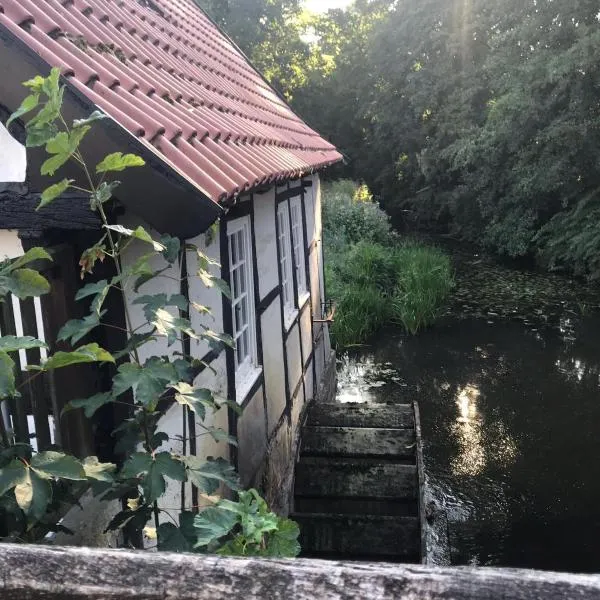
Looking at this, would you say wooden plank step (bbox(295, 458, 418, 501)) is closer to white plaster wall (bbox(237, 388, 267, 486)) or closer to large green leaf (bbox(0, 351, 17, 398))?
white plaster wall (bbox(237, 388, 267, 486))

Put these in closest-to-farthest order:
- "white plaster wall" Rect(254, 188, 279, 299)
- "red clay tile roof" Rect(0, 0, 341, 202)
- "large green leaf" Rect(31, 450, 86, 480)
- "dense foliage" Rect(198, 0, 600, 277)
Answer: "large green leaf" Rect(31, 450, 86, 480), "red clay tile roof" Rect(0, 0, 341, 202), "white plaster wall" Rect(254, 188, 279, 299), "dense foliage" Rect(198, 0, 600, 277)

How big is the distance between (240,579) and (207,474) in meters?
1.14

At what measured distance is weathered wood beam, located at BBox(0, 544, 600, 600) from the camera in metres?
1.09

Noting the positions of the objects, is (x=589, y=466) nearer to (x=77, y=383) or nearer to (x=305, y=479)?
(x=305, y=479)

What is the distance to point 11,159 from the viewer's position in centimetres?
269

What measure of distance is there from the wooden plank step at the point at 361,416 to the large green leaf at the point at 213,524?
554 centimetres

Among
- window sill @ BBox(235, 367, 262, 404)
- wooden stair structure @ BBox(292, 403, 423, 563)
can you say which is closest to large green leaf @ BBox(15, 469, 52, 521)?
window sill @ BBox(235, 367, 262, 404)

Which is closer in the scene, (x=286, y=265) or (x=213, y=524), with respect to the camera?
(x=213, y=524)

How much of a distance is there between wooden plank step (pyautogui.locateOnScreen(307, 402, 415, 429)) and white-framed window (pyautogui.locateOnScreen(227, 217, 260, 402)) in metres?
2.59

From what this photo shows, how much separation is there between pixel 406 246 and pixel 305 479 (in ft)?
42.5

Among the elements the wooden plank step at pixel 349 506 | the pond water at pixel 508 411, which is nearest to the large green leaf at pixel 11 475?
the wooden plank step at pixel 349 506

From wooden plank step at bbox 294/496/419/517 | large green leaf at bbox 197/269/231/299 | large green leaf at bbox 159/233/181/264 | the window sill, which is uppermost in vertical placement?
large green leaf at bbox 159/233/181/264

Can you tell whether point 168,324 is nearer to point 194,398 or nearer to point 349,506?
point 194,398

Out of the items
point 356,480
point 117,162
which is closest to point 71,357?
point 117,162
